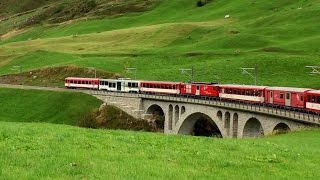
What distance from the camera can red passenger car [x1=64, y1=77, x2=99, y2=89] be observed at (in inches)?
3873

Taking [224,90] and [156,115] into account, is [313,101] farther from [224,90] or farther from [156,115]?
[156,115]

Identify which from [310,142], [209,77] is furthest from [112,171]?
[209,77]

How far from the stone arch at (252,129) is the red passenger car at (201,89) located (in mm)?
12602

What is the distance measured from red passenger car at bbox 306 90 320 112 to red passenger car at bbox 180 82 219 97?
21.6 m

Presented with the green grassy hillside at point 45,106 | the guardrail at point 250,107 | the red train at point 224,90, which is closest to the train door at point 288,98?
the red train at point 224,90

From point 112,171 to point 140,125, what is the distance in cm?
6593

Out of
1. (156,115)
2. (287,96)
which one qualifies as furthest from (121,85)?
(287,96)

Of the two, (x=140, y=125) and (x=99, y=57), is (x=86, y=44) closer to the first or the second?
(x=99, y=57)

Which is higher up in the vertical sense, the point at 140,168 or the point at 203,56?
the point at 203,56

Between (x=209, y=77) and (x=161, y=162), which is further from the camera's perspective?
(x=209, y=77)

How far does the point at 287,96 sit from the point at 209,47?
2501 inches

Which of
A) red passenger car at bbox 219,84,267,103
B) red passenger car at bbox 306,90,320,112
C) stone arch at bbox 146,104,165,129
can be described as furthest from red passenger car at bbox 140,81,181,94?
red passenger car at bbox 306,90,320,112

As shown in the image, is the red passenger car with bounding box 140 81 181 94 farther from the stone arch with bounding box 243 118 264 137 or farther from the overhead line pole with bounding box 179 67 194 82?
the stone arch with bounding box 243 118 264 137

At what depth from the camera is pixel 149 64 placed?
4336 inches
